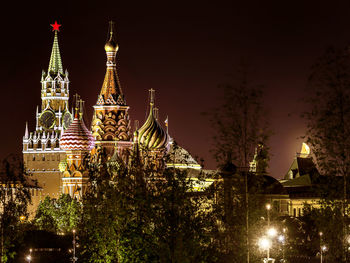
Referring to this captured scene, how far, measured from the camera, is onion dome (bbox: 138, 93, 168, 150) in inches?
3553

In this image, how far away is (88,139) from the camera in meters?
94.2

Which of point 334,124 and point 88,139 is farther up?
point 88,139

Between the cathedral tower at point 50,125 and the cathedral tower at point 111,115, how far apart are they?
36.0 metres

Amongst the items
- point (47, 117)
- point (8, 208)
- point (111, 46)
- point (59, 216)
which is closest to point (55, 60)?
point (47, 117)

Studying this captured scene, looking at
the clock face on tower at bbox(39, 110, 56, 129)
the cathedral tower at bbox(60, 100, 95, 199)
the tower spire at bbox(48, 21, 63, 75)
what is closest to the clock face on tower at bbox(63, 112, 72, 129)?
the clock face on tower at bbox(39, 110, 56, 129)

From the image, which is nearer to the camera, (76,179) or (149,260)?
(149,260)

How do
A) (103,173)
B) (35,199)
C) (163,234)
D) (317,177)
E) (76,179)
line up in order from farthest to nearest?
(35,199)
(76,179)
(103,173)
(163,234)
(317,177)

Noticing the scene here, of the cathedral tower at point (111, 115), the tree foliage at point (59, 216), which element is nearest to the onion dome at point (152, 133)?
the cathedral tower at point (111, 115)

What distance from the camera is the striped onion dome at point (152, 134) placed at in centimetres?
9025

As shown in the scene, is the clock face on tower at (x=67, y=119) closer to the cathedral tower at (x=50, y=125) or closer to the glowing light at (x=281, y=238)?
the cathedral tower at (x=50, y=125)

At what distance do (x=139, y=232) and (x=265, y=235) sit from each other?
4.42 meters

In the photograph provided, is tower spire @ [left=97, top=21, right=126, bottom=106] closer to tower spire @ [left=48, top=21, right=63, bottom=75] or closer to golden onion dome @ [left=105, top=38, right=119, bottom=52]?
golden onion dome @ [left=105, top=38, right=119, bottom=52]

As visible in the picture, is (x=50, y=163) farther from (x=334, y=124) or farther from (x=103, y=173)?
(x=334, y=124)

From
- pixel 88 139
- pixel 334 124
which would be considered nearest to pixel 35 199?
pixel 88 139
